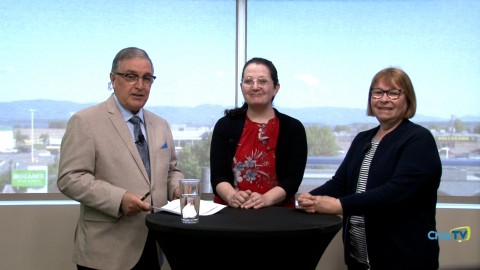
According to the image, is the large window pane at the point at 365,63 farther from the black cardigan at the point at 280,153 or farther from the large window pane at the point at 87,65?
the black cardigan at the point at 280,153

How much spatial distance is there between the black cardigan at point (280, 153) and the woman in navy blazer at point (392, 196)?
35cm

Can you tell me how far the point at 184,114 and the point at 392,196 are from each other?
2.03 meters

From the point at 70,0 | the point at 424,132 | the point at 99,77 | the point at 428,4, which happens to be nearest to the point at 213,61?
the point at 99,77

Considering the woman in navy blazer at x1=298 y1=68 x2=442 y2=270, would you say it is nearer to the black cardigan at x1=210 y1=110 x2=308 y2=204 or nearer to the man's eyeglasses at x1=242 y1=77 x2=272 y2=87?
the black cardigan at x1=210 y1=110 x2=308 y2=204

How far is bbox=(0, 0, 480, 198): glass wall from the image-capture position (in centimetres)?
350

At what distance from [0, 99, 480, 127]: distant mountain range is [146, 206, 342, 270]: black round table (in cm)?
175

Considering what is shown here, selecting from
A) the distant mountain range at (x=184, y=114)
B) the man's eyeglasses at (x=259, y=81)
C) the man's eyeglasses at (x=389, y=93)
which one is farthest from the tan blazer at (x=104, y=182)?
the distant mountain range at (x=184, y=114)

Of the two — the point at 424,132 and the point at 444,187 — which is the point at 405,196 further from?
the point at 444,187

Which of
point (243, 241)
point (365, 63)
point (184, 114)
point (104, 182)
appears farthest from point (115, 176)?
point (365, 63)

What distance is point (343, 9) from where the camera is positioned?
364cm

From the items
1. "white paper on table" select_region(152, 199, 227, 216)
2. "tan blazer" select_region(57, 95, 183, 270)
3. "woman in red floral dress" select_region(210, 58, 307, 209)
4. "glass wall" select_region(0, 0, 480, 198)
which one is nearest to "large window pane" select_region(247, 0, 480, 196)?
"glass wall" select_region(0, 0, 480, 198)

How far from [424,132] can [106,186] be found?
137 cm

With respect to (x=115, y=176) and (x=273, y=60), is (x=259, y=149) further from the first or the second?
(x=273, y=60)

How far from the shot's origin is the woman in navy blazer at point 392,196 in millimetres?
1947
